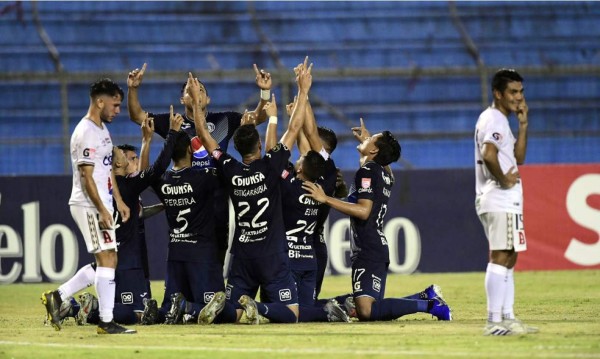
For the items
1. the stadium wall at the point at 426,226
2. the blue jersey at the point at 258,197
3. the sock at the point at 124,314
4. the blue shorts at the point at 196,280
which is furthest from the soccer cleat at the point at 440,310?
the stadium wall at the point at 426,226

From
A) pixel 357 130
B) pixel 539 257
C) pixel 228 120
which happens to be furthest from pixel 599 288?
pixel 228 120

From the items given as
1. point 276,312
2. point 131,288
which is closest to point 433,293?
Result: point 276,312

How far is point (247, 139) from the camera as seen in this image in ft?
34.1

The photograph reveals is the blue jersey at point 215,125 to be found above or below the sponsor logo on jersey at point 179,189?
above

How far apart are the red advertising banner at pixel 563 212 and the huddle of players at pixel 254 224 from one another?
687 centimetres

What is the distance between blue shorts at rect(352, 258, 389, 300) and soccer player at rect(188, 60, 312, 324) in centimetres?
69

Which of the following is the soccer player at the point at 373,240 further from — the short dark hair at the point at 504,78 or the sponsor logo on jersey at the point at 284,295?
the short dark hair at the point at 504,78

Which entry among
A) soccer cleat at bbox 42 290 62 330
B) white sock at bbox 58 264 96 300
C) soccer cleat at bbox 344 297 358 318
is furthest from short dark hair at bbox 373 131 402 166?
soccer cleat at bbox 42 290 62 330

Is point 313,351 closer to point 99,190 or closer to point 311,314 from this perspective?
point 99,190

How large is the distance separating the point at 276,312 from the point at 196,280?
2.98ft

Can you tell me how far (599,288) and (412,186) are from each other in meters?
3.92

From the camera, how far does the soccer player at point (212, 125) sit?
36.0 feet

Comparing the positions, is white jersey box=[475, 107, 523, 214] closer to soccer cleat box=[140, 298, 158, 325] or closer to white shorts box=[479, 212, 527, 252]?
white shorts box=[479, 212, 527, 252]

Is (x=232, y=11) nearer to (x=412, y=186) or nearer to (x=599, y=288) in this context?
(x=412, y=186)
